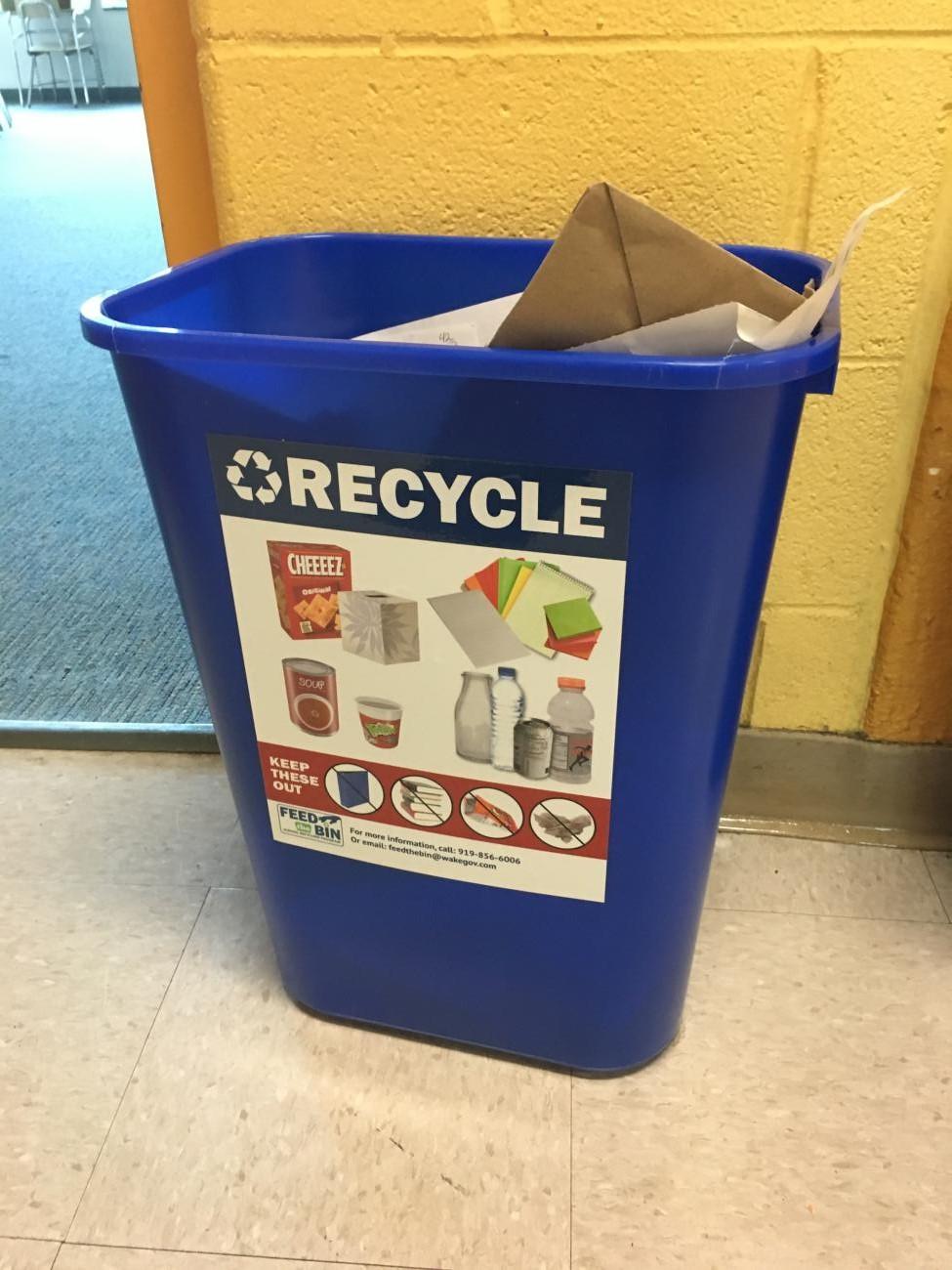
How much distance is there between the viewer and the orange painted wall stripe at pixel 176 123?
939mm

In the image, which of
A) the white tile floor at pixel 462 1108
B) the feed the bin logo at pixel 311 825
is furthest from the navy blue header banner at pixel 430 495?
the white tile floor at pixel 462 1108

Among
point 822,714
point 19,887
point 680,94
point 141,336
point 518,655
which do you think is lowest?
point 19,887

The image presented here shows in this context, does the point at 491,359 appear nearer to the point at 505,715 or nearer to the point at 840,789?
the point at 505,715

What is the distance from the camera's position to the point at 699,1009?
100 centimetres

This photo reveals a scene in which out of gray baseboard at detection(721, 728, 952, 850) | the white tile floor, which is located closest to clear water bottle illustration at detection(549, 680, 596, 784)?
the white tile floor

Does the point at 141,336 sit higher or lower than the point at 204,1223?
higher

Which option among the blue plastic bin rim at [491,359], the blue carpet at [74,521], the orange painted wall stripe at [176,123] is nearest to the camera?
the blue plastic bin rim at [491,359]

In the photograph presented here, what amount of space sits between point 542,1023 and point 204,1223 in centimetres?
33

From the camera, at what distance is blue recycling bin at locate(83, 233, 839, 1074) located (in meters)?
0.62

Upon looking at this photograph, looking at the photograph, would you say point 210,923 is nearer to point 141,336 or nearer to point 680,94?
point 141,336

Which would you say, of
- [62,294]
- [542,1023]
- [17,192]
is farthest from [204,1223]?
[17,192]

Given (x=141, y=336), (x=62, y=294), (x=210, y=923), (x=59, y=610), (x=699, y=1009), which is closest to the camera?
(x=141, y=336)

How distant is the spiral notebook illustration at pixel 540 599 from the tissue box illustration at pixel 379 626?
77 millimetres

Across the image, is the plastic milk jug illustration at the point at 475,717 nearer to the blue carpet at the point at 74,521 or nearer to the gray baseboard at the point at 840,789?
the gray baseboard at the point at 840,789
